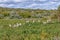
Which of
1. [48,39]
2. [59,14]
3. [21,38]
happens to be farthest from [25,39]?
[59,14]

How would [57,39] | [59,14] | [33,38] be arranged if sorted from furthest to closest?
1. [59,14]
2. [33,38]
3. [57,39]

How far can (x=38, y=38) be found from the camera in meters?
12.5

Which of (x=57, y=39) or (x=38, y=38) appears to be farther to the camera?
(x=38, y=38)

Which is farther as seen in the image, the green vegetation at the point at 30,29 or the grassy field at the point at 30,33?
the green vegetation at the point at 30,29

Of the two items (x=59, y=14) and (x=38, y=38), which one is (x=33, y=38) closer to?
(x=38, y=38)

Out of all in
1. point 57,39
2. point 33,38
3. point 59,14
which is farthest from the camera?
point 59,14

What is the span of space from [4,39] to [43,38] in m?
1.77

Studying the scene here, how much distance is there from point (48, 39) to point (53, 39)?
0.26 m

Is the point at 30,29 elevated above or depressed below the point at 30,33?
below

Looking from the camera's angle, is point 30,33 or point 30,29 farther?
point 30,29

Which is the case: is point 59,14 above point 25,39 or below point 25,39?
below

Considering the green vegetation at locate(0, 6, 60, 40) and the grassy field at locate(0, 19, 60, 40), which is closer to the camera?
the grassy field at locate(0, 19, 60, 40)

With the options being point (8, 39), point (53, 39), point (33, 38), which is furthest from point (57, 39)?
point (8, 39)

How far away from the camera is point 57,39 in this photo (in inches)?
460
